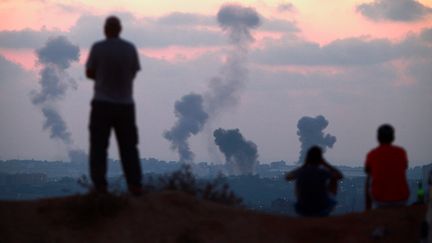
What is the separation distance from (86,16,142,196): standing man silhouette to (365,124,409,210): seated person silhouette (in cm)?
338

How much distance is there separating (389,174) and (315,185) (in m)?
1.15

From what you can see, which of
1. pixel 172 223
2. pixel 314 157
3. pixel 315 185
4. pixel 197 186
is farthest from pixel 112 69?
pixel 315 185

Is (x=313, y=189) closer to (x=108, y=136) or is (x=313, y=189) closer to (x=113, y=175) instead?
(x=108, y=136)

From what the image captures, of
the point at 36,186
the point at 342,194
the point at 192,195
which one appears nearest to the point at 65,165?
the point at 36,186

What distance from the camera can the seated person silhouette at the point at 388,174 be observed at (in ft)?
44.1

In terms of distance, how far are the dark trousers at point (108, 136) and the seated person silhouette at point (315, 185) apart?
2.46 m

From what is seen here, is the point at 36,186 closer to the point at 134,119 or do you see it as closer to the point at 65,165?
the point at 65,165

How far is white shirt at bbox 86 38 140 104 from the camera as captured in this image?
43.1 ft

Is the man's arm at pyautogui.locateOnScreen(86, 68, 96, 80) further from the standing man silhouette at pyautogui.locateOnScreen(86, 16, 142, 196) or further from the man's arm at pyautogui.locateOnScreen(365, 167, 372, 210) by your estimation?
the man's arm at pyautogui.locateOnScreen(365, 167, 372, 210)

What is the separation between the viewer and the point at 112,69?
13164 millimetres

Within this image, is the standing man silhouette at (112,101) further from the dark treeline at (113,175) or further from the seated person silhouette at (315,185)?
the dark treeline at (113,175)

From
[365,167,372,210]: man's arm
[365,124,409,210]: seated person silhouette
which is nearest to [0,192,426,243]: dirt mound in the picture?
[365,124,409,210]: seated person silhouette

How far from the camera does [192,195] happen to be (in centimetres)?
1449

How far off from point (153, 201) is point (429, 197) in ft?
12.5
